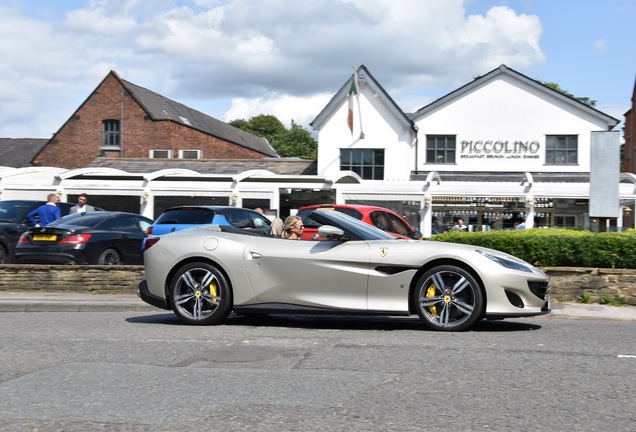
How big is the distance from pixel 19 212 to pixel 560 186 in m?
19.5

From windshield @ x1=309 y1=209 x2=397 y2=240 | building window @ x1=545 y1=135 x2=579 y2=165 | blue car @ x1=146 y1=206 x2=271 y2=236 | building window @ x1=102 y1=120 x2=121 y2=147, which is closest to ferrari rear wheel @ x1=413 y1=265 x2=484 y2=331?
windshield @ x1=309 y1=209 x2=397 y2=240

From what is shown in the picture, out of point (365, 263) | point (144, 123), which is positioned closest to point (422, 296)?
point (365, 263)

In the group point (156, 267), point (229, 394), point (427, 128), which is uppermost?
point (427, 128)

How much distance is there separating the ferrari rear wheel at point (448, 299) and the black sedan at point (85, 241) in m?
9.12

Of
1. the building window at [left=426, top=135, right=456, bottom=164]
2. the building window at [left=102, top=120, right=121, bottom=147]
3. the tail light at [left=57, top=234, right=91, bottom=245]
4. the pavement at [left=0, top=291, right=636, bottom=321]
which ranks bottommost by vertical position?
the pavement at [left=0, top=291, right=636, bottom=321]

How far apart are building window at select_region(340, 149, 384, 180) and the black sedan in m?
25.1

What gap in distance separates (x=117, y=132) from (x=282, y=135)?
133 ft

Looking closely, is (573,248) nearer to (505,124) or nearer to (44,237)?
(44,237)

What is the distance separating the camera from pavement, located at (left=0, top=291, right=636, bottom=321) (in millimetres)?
10586

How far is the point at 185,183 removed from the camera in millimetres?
31328

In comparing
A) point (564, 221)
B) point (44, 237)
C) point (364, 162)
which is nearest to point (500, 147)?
point (364, 162)

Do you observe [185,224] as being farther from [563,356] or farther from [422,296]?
[563,356]

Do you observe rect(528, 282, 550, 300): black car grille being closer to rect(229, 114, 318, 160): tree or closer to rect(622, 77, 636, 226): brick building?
rect(622, 77, 636, 226): brick building

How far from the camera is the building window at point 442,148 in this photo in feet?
137
